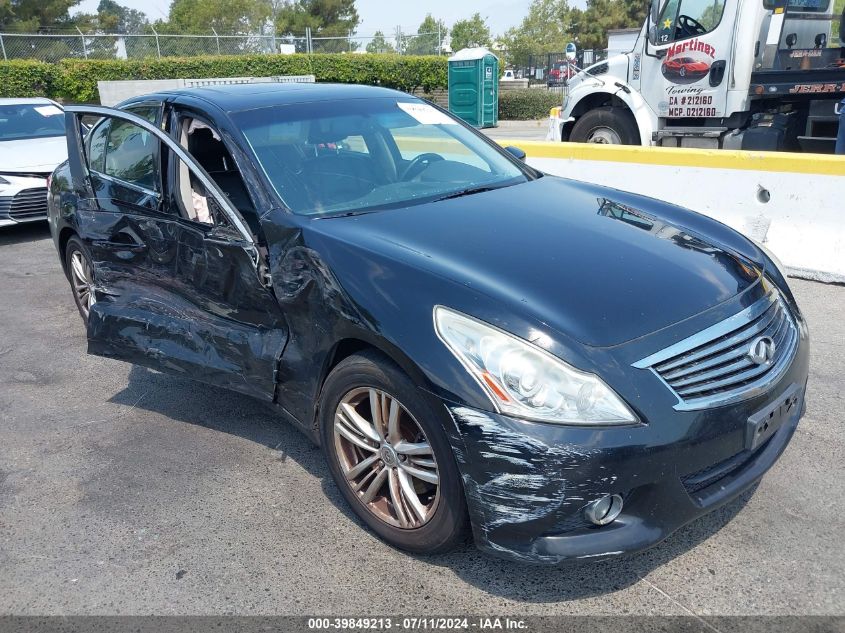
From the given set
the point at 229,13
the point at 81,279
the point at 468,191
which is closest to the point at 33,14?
the point at 229,13

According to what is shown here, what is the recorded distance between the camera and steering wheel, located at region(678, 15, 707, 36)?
963cm

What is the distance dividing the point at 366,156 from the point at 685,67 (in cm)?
751

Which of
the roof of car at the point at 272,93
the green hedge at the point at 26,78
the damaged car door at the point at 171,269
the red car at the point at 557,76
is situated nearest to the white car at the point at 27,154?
the damaged car door at the point at 171,269

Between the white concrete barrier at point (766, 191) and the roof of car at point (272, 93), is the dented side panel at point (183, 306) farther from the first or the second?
the white concrete barrier at point (766, 191)

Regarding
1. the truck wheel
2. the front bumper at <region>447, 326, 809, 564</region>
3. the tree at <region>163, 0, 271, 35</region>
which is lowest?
the front bumper at <region>447, 326, 809, 564</region>

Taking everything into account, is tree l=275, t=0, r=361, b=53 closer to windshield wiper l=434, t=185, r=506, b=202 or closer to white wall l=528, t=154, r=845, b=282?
white wall l=528, t=154, r=845, b=282

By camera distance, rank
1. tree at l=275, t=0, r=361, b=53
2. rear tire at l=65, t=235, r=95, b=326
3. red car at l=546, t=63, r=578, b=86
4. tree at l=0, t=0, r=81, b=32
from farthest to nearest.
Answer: tree at l=275, t=0, r=361, b=53
tree at l=0, t=0, r=81, b=32
red car at l=546, t=63, r=578, b=86
rear tire at l=65, t=235, r=95, b=326

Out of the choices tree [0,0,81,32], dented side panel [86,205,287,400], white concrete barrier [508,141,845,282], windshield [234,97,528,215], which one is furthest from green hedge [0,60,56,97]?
windshield [234,97,528,215]

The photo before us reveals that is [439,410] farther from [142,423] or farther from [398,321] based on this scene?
[142,423]

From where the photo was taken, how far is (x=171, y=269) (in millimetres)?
3760

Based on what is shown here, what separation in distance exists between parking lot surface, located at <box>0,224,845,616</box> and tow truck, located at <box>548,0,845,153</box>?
20.9 feet

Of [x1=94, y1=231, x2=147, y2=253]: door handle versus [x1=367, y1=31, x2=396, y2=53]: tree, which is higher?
[x1=367, y1=31, x2=396, y2=53]: tree

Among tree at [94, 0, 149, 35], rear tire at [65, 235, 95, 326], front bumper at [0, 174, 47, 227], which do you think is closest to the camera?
rear tire at [65, 235, 95, 326]

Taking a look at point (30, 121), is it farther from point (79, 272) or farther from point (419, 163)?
point (419, 163)
